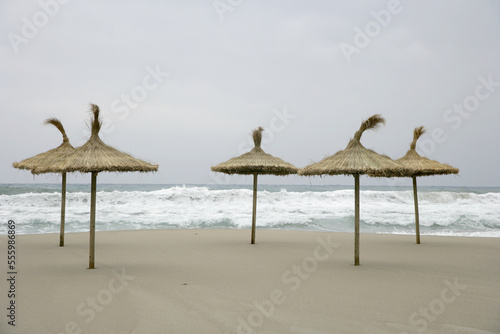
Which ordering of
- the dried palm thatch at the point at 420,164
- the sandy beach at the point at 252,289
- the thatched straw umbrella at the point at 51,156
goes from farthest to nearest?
the dried palm thatch at the point at 420,164
the thatched straw umbrella at the point at 51,156
the sandy beach at the point at 252,289

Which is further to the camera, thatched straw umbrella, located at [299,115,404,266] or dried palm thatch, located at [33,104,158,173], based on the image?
thatched straw umbrella, located at [299,115,404,266]

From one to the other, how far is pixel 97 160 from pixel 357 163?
3.88 metres

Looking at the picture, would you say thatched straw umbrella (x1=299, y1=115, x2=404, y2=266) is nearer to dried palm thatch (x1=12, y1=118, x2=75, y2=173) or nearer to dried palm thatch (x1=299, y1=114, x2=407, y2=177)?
dried palm thatch (x1=299, y1=114, x2=407, y2=177)

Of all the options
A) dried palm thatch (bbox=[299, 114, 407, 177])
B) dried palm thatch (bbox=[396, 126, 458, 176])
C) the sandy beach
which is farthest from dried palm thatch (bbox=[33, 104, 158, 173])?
dried palm thatch (bbox=[396, 126, 458, 176])

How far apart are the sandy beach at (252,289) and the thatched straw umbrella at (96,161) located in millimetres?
1152

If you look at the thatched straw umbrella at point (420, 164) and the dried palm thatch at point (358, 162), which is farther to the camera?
the thatched straw umbrella at point (420, 164)

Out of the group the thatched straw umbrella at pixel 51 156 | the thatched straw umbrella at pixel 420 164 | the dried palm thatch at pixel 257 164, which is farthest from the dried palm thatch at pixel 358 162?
the thatched straw umbrella at pixel 51 156

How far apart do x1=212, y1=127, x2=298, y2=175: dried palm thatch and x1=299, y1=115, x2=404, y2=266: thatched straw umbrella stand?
217 cm

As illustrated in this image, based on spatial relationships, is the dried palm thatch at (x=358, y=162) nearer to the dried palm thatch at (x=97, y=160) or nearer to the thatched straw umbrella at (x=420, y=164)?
the thatched straw umbrella at (x=420, y=164)

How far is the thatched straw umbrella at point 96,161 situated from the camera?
18.0ft

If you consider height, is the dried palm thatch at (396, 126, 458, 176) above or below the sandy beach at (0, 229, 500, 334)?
above

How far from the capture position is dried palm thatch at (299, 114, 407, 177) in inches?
244

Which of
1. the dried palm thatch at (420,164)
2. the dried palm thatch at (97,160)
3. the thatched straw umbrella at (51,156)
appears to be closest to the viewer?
the dried palm thatch at (97,160)

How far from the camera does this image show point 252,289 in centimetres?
527
